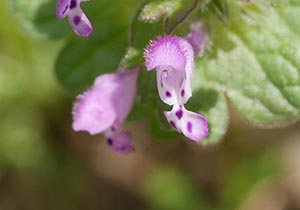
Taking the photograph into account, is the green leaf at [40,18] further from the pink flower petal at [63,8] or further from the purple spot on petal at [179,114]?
the purple spot on petal at [179,114]

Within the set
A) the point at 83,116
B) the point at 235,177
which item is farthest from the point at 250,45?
the point at 235,177

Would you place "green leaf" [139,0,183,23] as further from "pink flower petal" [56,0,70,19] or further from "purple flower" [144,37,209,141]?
"pink flower petal" [56,0,70,19]

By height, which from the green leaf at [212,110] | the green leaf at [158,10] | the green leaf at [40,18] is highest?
the green leaf at [40,18]

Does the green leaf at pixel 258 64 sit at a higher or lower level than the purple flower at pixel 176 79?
higher

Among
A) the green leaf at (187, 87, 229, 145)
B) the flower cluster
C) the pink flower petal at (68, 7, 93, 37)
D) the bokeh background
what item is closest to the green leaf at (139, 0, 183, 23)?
the flower cluster

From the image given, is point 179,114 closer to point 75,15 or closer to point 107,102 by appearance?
point 75,15

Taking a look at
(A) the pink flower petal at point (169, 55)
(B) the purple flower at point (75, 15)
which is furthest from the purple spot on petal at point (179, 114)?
(B) the purple flower at point (75, 15)

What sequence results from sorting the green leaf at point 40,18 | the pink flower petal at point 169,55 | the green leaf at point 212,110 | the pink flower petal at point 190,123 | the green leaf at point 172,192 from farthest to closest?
1. the green leaf at point 172,192
2. the green leaf at point 40,18
3. the green leaf at point 212,110
4. the pink flower petal at point 169,55
5. the pink flower petal at point 190,123

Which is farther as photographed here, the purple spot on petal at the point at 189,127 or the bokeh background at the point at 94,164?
the bokeh background at the point at 94,164
